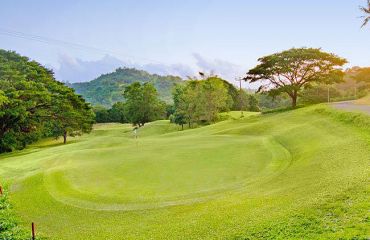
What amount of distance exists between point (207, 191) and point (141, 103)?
78061 mm

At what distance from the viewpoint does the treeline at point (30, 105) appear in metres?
44.4

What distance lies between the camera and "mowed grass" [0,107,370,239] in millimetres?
11953

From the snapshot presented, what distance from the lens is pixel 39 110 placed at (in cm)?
5050

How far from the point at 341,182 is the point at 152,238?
25.4 ft

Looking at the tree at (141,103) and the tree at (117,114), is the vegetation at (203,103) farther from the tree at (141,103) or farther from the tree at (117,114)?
the tree at (117,114)

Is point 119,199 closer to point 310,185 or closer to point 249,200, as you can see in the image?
point 249,200

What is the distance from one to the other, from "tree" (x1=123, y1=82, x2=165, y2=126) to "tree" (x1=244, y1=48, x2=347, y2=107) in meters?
39.2

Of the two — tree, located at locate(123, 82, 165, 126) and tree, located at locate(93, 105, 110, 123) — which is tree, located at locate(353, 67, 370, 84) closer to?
tree, located at locate(123, 82, 165, 126)

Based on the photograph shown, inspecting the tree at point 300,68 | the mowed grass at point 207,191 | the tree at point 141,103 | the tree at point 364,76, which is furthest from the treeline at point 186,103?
the mowed grass at point 207,191

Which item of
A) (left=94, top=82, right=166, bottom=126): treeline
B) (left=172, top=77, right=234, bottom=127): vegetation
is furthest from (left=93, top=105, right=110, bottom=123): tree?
(left=172, top=77, right=234, bottom=127): vegetation

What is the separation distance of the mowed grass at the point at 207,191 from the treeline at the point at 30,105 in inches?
760

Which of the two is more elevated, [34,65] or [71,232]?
[34,65]

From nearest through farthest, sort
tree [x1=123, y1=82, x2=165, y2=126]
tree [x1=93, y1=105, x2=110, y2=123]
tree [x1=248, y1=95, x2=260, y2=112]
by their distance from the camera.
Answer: tree [x1=123, y1=82, x2=165, y2=126]
tree [x1=248, y1=95, x2=260, y2=112]
tree [x1=93, y1=105, x2=110, y2=123]

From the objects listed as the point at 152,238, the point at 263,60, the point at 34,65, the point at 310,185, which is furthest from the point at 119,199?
the point at 263,60
